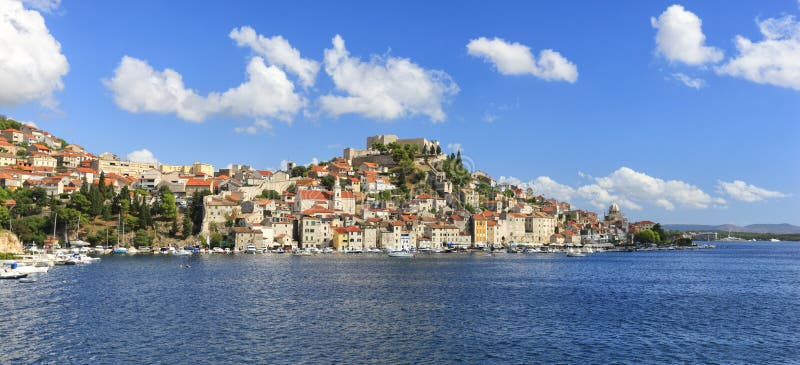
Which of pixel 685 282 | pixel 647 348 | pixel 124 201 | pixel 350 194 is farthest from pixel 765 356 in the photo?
pixel 350 194

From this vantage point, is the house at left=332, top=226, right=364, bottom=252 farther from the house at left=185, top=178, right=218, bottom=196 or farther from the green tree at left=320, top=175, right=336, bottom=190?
the house at left=185, top=178, right=218, bottom=196

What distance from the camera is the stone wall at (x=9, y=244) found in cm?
5547

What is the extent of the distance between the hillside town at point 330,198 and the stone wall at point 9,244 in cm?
1213

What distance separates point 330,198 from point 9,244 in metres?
46.4

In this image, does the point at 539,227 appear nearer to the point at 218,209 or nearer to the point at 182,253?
the point at 218,209

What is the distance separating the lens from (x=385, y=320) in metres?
27.7

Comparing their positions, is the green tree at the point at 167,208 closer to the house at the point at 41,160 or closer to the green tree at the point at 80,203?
the green tree at the point at 80,203

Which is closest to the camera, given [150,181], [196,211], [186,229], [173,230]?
[173,230]

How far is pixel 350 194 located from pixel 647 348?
77184 mm

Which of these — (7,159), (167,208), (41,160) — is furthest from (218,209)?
(7,159)

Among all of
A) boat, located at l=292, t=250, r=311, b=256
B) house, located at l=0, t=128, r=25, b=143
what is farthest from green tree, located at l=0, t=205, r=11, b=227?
house, located at l=0, t=128, r=25, b=143

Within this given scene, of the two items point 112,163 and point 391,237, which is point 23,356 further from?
point 112,163

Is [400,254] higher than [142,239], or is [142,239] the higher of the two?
[142,239]

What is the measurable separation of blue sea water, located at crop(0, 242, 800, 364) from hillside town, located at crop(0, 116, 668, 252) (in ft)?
113
